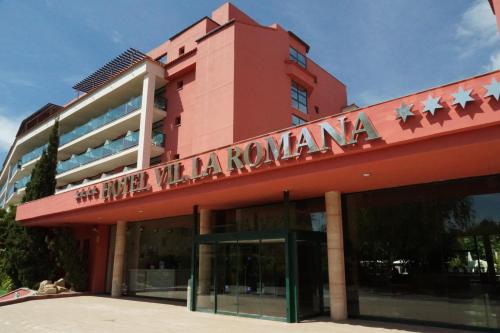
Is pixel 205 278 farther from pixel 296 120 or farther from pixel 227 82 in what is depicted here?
pixel 296 120

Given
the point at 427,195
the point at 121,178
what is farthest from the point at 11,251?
the point at 427,195

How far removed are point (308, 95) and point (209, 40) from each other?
8690 millimetres

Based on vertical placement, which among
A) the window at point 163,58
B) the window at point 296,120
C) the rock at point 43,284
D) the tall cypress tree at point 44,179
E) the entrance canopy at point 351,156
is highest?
the window at point 163,58

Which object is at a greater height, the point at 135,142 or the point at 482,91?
the point at 135,142

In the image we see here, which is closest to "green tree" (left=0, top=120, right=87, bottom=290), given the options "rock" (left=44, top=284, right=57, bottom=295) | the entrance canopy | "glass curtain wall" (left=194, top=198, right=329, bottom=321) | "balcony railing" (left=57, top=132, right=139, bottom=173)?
"rock" (left=44, top=284, right=57, bottom=295)

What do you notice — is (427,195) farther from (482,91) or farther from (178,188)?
(178,188)

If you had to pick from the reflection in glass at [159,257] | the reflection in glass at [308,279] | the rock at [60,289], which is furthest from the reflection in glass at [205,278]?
the rock at [60,289]

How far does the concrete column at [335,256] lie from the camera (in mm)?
13735

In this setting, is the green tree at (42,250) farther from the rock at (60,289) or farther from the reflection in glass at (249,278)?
the reflection in glass at (249,278)

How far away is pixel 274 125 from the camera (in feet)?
79.6

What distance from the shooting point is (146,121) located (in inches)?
1059

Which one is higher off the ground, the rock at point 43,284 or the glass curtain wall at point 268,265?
the glass curtain wall at point 268,265

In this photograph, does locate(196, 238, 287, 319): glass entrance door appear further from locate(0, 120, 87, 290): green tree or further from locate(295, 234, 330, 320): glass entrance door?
locate(0, 120, 87, 290): green tree

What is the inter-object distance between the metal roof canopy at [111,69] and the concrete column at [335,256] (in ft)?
64.1
